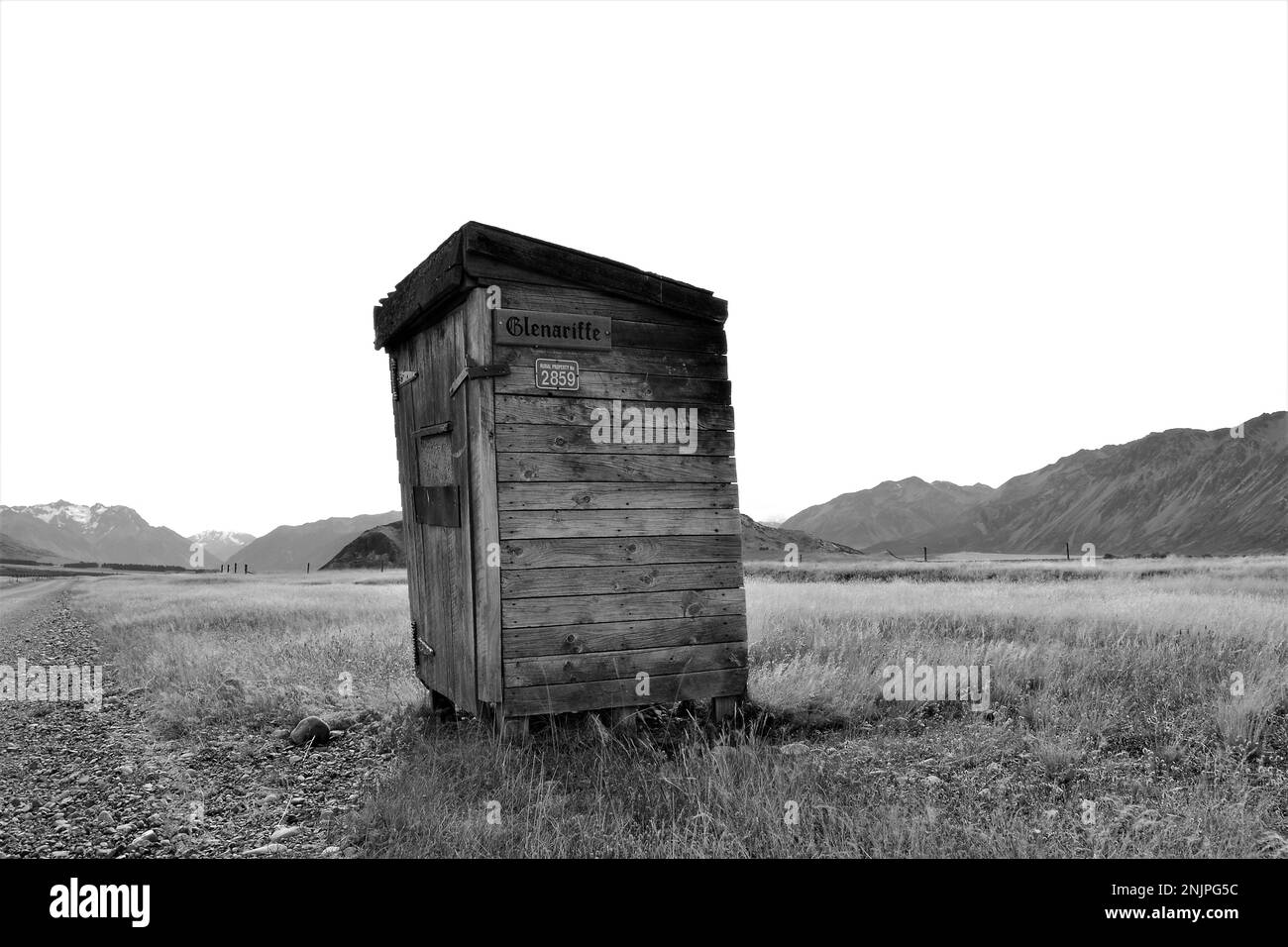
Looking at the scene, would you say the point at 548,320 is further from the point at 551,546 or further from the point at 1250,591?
the point at 1250,591

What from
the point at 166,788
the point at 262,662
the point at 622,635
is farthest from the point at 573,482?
the point at 262,662

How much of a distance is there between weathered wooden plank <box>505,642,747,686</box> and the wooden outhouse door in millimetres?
554

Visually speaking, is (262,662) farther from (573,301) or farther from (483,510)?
(573,301)

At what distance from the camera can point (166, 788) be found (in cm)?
581

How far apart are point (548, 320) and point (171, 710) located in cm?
533

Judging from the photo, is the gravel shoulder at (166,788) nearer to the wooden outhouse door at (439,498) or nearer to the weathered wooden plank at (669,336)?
the wooden outhouse door at (439,498)

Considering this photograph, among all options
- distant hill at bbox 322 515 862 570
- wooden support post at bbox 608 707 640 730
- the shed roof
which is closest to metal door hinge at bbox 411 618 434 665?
wooden support post at bbox 608 707 640 730

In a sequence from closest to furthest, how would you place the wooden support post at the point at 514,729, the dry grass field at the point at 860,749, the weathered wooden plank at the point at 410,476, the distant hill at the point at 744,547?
the dry grass field at the point at 860,749
the wooden support post at the point at 514,729
the weathered wooden plank at the point at 410,476
the distant hill at the point at 744,547

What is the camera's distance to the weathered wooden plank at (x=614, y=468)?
6207 millimetres

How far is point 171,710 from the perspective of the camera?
8.01 metres

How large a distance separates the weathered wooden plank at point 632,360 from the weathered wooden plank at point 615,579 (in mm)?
1552

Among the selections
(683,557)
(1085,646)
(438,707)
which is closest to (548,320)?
(683,557)

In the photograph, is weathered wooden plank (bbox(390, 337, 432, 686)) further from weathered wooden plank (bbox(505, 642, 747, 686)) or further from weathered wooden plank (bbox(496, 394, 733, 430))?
weathered wooden plank (bbox(505, 642, 747, 686))

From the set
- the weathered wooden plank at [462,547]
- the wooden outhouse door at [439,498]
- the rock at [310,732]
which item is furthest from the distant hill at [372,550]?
the weathered wooden plank at [462,547]
